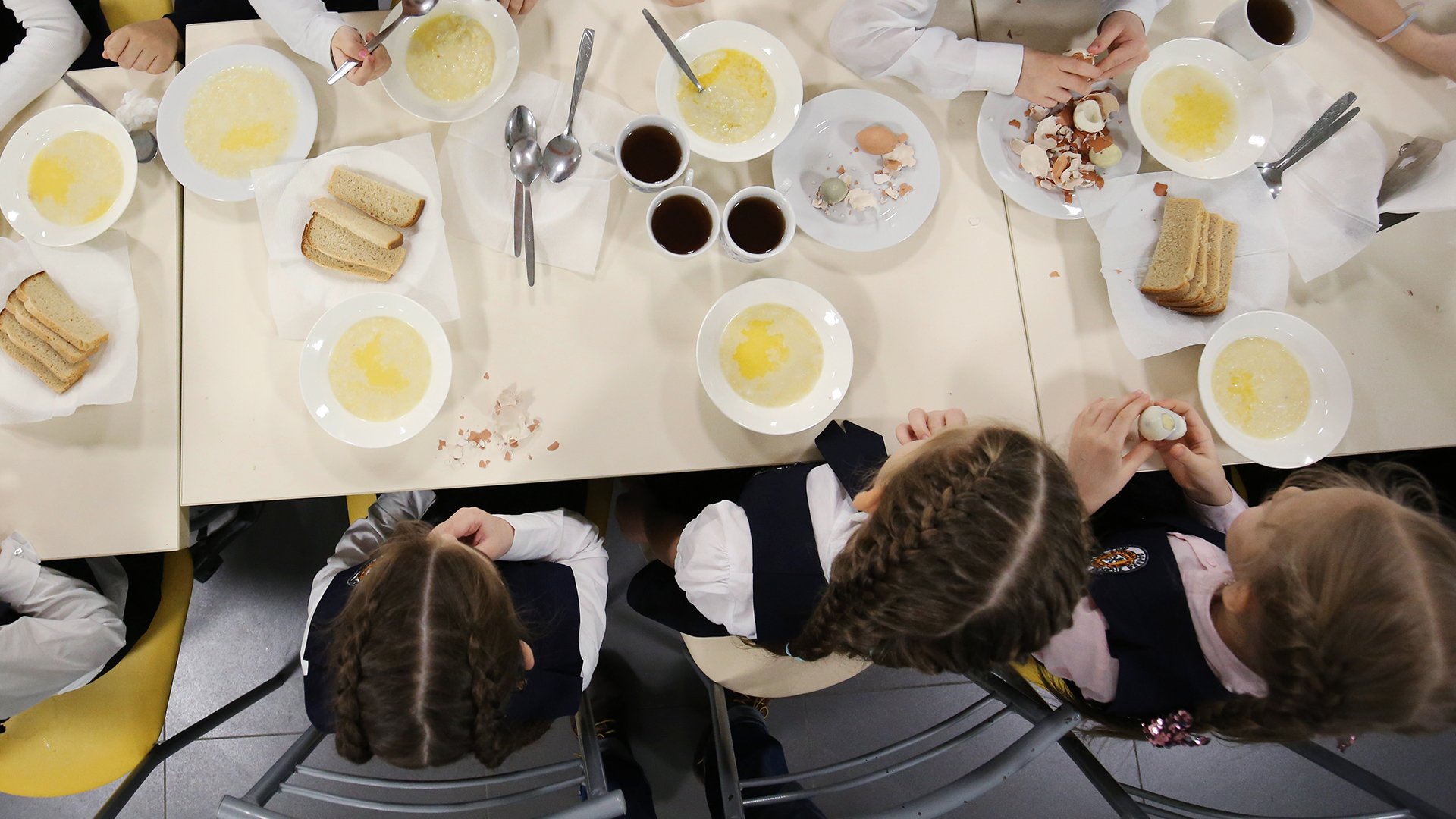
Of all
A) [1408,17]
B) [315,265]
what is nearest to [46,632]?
[315,265]

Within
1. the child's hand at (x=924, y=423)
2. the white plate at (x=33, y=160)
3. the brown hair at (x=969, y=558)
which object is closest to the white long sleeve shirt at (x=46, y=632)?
the white plate at (x=33, y=160)

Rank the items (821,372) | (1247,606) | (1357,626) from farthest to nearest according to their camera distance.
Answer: (821,372) → (1247,606) → (1357,626)

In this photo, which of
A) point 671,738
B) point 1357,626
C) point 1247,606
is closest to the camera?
point 1357,626

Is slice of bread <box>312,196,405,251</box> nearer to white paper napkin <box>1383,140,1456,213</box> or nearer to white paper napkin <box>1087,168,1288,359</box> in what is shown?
white paper napkin <box>1087,168,1288,359</box>

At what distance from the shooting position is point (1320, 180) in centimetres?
117

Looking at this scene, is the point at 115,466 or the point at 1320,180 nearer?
the point at 115,466

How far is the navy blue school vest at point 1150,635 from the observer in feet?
3.34

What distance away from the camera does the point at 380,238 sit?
104cm

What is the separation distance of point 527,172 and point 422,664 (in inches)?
26.7

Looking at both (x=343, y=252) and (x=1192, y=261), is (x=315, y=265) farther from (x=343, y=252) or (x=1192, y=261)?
(x=1192, y=261)

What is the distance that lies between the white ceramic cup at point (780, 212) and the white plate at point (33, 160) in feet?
2.75

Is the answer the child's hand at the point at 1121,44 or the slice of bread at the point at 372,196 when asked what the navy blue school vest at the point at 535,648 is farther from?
the child's hand at the point at 1121,44

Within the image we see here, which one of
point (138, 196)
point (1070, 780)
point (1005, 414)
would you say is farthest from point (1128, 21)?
point (1070, 780)

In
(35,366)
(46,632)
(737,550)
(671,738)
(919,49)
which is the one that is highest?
(919,49)
